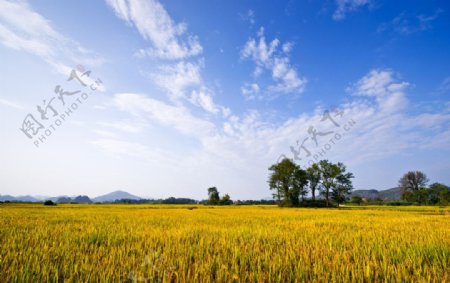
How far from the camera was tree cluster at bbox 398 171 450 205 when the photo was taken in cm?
8743

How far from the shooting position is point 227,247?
4535 mm

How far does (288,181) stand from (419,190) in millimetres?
56812

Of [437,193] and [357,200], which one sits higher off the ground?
[437,193]

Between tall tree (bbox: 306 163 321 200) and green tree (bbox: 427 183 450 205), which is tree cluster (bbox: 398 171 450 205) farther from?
tall tree (bbox: 306 163 321 200)

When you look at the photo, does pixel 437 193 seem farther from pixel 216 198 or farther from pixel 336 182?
pixel 216 198

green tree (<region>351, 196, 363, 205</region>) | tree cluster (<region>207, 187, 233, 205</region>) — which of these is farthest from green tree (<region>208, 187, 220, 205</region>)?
green tree (<region>351, 196, 363, 205</region>)

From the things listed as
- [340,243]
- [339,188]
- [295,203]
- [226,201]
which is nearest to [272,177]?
[295,203]

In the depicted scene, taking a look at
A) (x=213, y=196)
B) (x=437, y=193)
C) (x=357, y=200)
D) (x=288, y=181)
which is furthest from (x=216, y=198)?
(x=437, y=193)

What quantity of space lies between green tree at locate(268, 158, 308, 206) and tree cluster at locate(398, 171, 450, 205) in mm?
50533

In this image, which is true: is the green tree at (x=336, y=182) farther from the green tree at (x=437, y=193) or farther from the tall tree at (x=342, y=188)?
the green tree at (x=437, y=193)

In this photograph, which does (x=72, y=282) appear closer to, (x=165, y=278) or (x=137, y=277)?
(x=137, y=277)

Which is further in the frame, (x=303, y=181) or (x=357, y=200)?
(x=357, y=200)

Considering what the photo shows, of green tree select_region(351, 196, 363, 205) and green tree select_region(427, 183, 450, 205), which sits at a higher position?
green tree select_region(427, 183, 450, 205)

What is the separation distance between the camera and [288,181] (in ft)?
228
